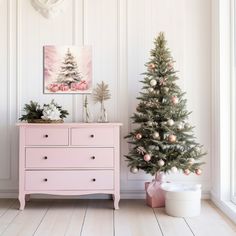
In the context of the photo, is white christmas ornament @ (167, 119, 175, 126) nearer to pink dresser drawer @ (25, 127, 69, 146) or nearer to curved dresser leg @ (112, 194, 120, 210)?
curved dresser leg @ (112, 194, 120, 210)

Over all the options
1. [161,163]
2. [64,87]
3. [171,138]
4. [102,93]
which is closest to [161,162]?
[161,163]

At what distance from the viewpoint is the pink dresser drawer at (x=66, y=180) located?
11.4ft

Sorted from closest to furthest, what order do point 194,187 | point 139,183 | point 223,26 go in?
1. point 194,187
2. point 223,26
3. point 139,183

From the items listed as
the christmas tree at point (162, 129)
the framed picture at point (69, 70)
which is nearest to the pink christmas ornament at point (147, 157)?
the christmas tree at point (162, 129)

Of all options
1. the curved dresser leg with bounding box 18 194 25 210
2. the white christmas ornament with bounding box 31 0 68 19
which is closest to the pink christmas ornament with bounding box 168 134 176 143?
the curved dresser leg with bounding box 18 194 25 210

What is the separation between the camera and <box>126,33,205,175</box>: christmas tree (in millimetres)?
3510

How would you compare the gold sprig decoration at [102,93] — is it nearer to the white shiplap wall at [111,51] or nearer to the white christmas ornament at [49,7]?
the white shiplap wall at [111,51]

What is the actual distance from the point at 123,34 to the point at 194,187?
188 centimetres

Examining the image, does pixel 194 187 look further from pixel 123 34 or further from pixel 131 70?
pixel 123 34

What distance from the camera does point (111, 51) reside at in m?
4.01

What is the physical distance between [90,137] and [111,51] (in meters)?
1.12

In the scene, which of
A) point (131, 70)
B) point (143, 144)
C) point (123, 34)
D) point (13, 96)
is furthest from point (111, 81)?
point (13, 96)

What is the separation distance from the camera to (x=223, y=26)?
366 centimetres

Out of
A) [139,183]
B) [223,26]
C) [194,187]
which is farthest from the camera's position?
[139,183]
